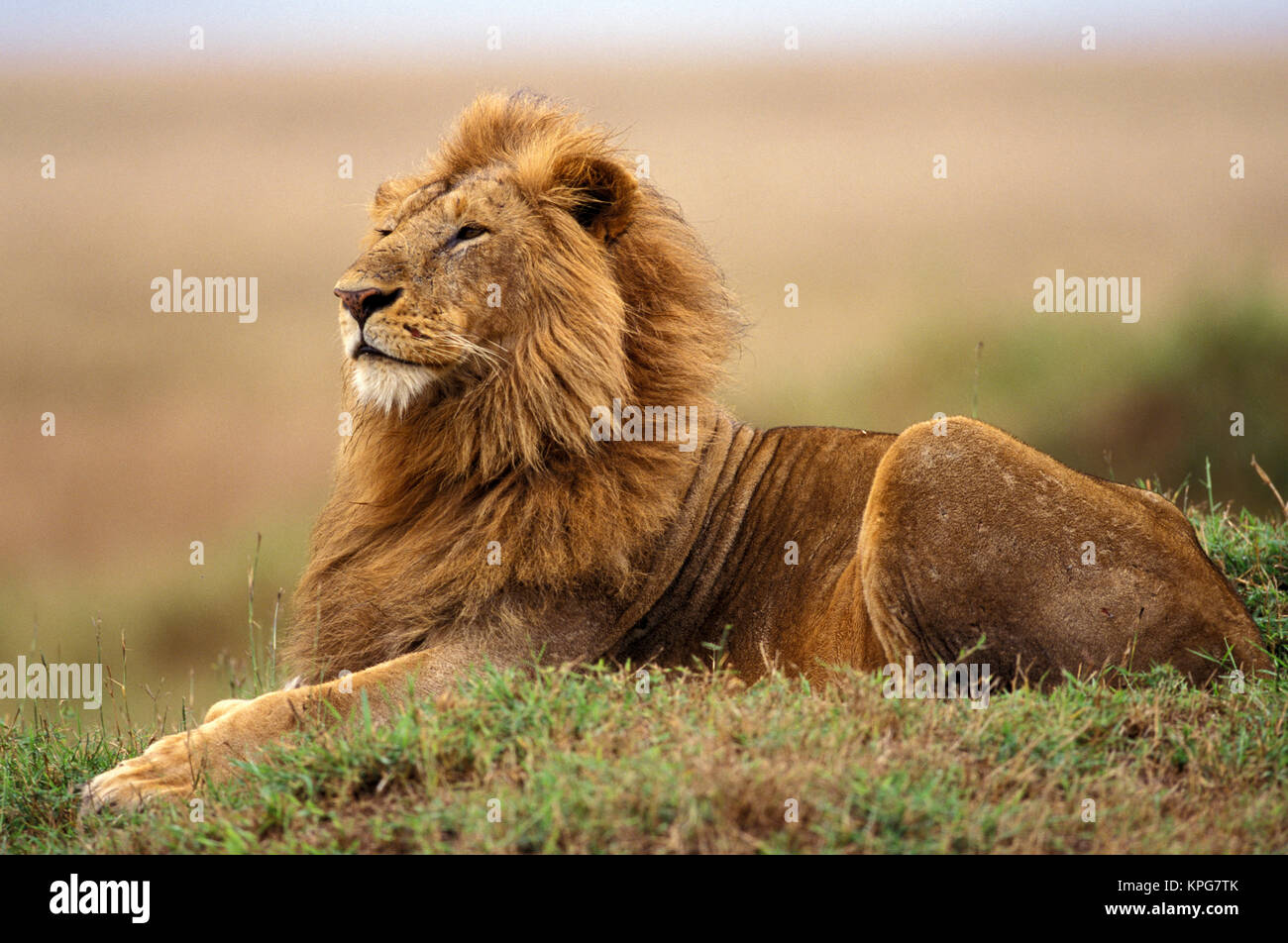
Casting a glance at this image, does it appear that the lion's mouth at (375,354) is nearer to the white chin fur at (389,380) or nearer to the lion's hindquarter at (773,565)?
the white chin fur at (389,380)

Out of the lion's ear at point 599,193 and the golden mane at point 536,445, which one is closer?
the golden mane at point 536,445

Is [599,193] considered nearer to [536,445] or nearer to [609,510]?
[536,445]

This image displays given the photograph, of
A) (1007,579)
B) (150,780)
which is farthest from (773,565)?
(150,780)

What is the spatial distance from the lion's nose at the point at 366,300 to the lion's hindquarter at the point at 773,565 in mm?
1364

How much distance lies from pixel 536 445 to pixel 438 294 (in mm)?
602

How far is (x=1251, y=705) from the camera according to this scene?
4.37 metres

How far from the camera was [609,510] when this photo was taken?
15.9 feet

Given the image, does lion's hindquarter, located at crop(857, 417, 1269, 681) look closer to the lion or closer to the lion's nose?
the lion

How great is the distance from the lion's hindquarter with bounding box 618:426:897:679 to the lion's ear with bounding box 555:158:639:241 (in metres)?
0.94

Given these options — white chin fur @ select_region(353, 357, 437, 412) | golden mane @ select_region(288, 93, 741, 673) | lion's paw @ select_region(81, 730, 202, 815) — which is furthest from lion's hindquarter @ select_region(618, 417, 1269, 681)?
lion's paw @ select_region(81, 730, 202, 815)

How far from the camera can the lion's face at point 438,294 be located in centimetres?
476

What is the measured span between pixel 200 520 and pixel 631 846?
53.8 feet

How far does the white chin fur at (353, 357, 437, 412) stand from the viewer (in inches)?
188

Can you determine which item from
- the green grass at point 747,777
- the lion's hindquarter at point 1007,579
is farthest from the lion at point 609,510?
the green grass at point 747,777
